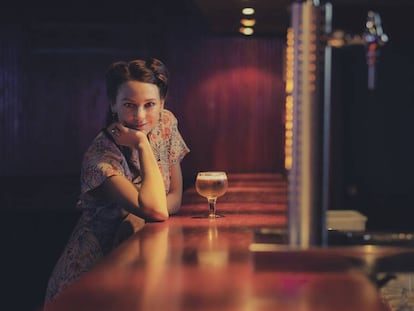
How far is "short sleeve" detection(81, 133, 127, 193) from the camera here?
8.50 feet

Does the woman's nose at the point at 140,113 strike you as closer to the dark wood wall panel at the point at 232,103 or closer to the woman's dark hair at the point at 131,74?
the woman's dark hair at the point at 131,74

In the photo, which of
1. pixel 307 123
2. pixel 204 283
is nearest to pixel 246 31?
pixel 307 123

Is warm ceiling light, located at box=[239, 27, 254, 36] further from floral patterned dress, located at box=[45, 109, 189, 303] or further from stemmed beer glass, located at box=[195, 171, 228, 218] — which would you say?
stemmed beer glass, located at box=[195, 171, 228, 218]

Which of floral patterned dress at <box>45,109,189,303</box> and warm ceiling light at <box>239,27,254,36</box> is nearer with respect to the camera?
floral patterned dress at <box>45,109,189,303</box>

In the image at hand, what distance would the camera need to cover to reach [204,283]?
1.27m

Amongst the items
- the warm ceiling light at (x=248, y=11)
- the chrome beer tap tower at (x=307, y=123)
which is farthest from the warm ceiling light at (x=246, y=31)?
the chrome beer tap tower at (x=307, y=123)

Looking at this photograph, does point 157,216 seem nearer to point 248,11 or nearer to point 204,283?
point 204,283

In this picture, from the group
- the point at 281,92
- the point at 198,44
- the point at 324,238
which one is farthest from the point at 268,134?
the point at 324,238

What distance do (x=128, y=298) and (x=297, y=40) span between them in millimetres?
722

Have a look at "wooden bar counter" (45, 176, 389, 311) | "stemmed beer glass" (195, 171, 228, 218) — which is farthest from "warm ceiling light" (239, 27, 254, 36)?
"wooden bar counter" (45, 176, 389, 311)

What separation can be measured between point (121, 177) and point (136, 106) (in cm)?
33

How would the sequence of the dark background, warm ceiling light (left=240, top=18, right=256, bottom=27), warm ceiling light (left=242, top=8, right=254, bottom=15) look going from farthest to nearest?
the dark background, warm ceiling light (left=240, top=18, right=256, bottom=27), warm ceiling light (left=242, top=8, right=254, bottom=15)

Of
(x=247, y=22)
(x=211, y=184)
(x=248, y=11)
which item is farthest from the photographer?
(x=247, y=22)

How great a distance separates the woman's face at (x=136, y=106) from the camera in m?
2.79
